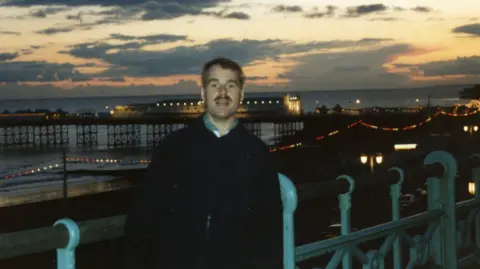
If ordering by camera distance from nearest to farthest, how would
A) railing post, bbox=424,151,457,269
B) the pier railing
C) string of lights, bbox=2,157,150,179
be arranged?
the pier railing → railing post, bbox=424,151,457,269 → string of lights, bbox=2,157,150,179

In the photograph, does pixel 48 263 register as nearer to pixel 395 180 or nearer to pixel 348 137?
pixel 395 180

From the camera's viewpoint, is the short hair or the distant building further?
the distant building

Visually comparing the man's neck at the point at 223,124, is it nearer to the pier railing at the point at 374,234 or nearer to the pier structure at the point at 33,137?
the pier railing at the point at 374,234

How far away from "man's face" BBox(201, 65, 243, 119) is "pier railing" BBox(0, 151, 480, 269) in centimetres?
62

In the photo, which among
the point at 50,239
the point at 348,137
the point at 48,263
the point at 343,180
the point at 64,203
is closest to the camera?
the point at 50,239

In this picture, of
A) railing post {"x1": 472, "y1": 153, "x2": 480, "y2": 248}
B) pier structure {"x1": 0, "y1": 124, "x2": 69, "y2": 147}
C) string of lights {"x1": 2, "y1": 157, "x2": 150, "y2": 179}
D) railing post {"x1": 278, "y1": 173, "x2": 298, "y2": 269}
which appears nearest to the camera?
railing post {"x1": 278, "y1": 173, "x2": 298, "y2": 269}

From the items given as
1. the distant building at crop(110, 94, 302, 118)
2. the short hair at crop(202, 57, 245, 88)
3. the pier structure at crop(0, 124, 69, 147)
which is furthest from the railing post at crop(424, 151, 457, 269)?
the distant building at crop(110, 94, 302, 118)

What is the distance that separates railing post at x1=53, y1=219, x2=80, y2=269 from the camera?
101 inches

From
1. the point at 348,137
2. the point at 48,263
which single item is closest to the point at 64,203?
the point at 48,263

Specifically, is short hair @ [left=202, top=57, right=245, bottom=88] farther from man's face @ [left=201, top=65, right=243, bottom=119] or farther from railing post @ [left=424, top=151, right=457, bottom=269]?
railing post @ [left=424, top=151, right=457, bottom=269]

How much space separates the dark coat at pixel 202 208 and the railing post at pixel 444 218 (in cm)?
298

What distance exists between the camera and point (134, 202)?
105 inches

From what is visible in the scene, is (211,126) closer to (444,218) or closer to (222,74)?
(222,74)

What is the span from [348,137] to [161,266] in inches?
2346
